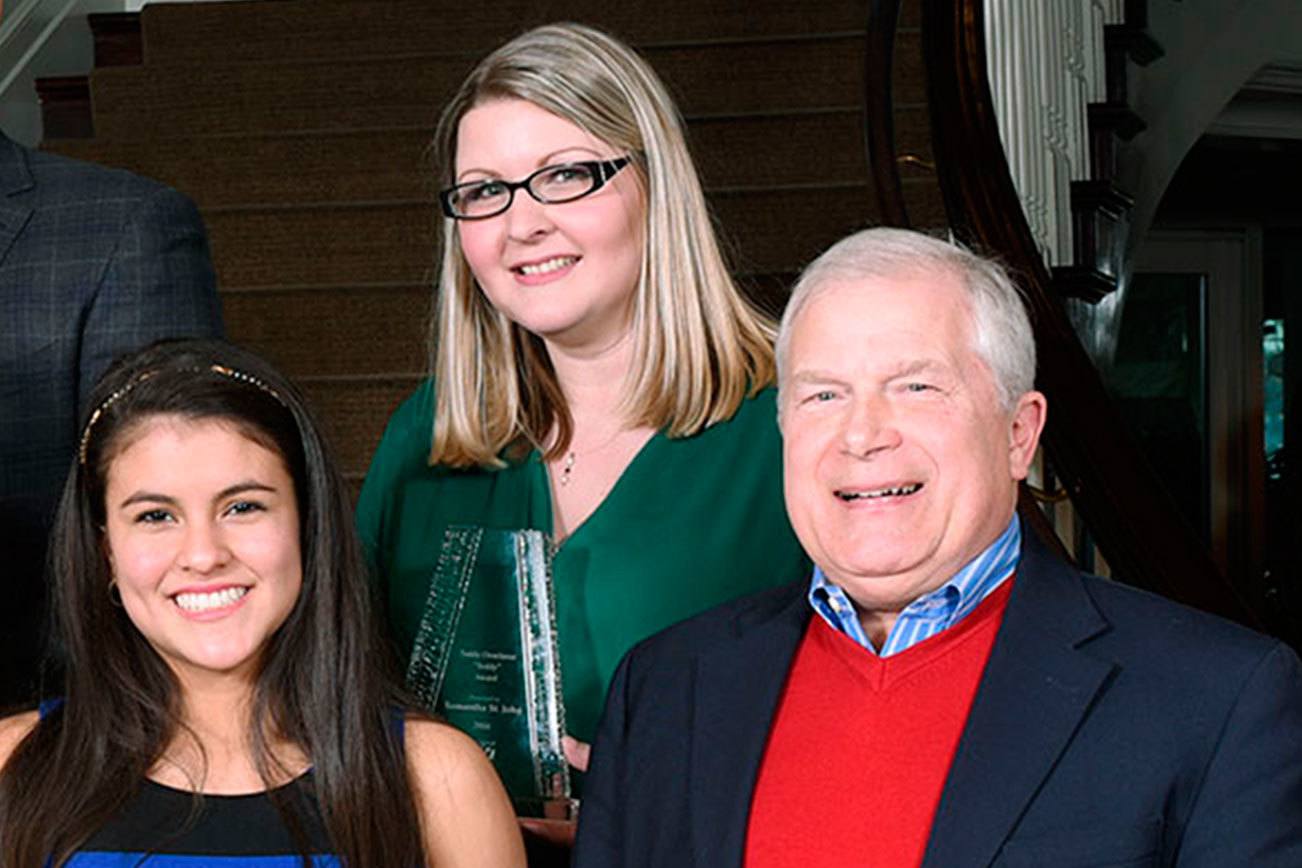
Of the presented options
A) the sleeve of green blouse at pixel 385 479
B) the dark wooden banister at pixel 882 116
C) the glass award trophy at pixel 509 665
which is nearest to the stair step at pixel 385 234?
the dark wooden banister at pixel 882 116

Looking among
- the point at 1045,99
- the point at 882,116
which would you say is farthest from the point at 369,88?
the point at 882,116

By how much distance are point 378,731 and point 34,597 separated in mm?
499

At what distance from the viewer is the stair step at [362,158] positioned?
4.35 meters

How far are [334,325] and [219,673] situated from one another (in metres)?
2.32

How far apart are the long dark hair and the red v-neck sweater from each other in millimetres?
389

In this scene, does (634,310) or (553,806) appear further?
(634,310)

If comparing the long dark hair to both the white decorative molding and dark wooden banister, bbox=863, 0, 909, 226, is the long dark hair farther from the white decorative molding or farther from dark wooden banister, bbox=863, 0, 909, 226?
the white decorative molding

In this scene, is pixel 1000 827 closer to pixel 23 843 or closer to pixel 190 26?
pixel 23 843

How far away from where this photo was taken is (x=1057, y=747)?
1594 millimetres

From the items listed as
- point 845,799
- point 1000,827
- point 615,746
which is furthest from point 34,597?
point 1000,827

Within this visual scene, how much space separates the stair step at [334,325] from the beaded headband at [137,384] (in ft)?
6.84

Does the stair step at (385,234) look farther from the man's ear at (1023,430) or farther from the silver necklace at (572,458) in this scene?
the man's ear at (1023,430)

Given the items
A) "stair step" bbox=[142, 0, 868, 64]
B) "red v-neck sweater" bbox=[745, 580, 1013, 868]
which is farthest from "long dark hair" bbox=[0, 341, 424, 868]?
"stair step" bbox=[142, 0, 868, 64]

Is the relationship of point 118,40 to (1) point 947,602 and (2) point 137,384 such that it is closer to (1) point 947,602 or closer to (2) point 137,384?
(2) point 137,384
